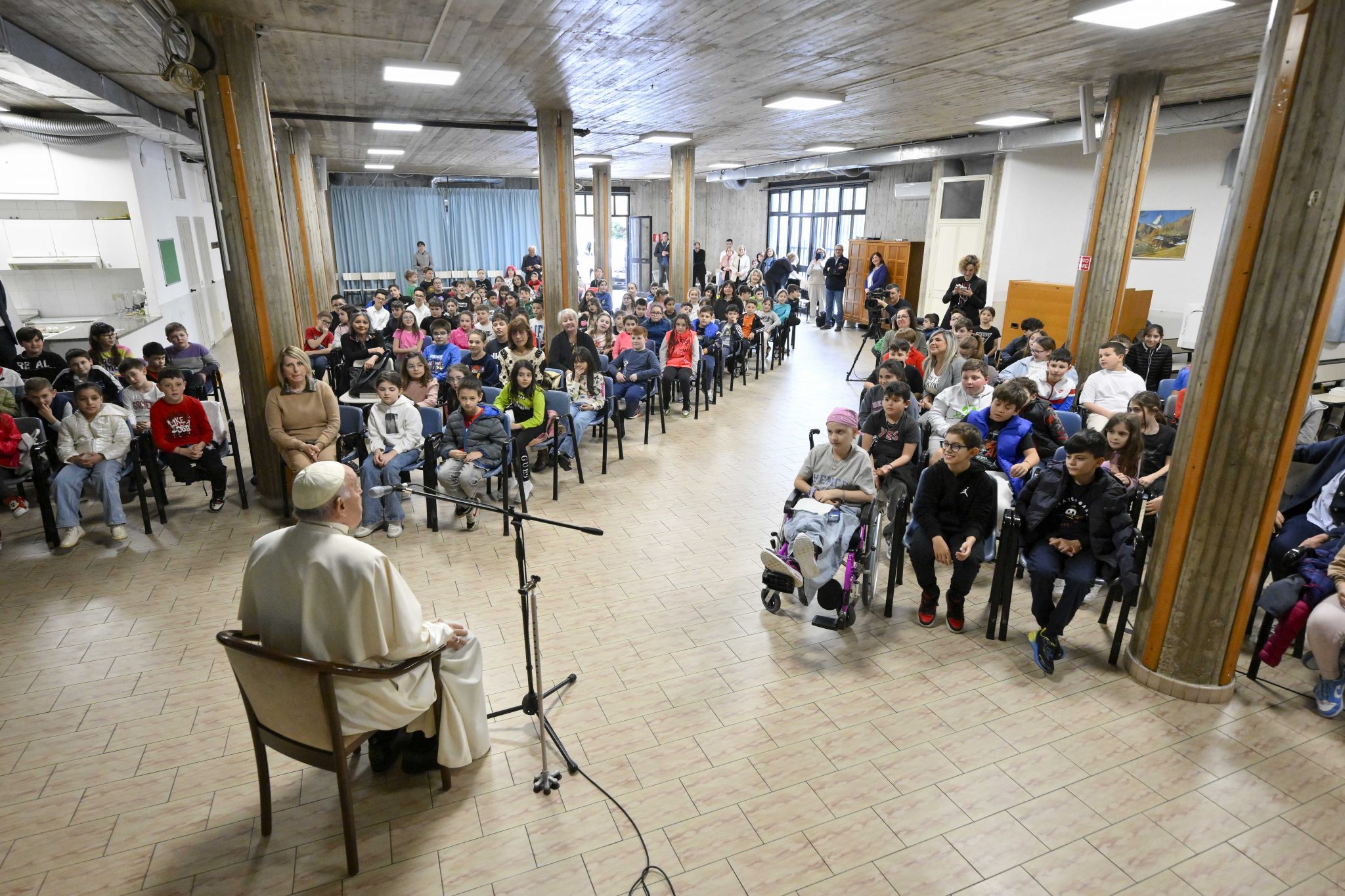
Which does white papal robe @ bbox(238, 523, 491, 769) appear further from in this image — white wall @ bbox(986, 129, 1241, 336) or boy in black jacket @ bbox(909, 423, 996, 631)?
white wall @ bbox(986, 129, 1241, 336)

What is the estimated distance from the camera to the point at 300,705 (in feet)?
7.53

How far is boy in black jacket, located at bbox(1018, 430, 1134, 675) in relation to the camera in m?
3.56

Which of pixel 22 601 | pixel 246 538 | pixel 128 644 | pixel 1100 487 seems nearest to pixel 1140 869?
pixel 1100 487

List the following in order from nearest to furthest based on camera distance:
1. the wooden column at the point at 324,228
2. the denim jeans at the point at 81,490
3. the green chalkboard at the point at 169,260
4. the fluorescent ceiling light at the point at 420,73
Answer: the denim jeans at the point at 81,490 < the fluorescent ceiling light at the point at 420,73 < the green chalkboard at the point at 169,260 < the wooden column at the point at 324,228

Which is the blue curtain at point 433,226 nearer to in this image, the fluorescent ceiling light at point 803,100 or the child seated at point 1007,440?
the fluorescent ceiling light at point 803,100

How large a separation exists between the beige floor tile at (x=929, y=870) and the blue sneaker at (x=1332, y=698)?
6.97ft

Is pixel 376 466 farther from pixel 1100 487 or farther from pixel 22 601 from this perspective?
pixel 1100 487

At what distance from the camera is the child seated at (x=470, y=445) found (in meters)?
5.24

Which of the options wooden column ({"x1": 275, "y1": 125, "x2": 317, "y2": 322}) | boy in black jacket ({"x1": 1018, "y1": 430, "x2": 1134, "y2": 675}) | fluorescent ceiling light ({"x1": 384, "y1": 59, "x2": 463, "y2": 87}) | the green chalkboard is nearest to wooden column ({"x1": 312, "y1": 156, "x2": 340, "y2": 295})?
wooden column ({"x1": 275, "y1": 125, "x2": 317, "y2": 322})

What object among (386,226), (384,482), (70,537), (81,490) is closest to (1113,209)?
(384,482)

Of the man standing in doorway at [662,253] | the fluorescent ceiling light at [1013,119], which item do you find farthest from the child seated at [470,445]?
the man standing in doorway at [662,253]

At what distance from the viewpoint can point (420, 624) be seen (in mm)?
2504

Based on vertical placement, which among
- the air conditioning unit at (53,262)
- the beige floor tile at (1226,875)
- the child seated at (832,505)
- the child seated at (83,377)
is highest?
the air conditioning unit at (53,262)

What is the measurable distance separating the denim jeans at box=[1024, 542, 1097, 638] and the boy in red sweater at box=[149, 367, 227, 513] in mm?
5584
